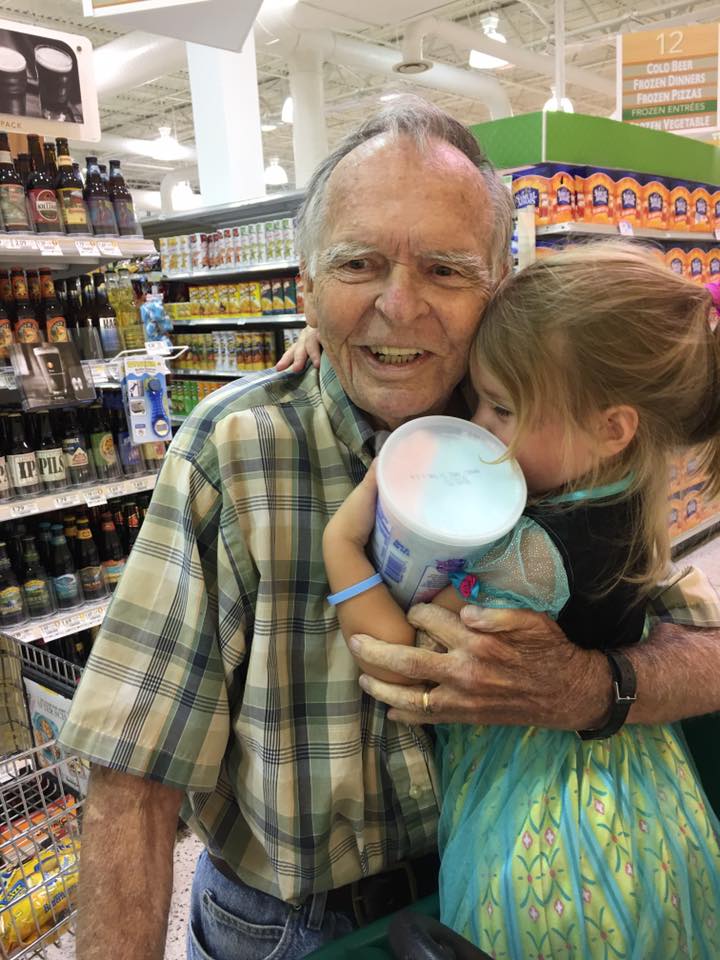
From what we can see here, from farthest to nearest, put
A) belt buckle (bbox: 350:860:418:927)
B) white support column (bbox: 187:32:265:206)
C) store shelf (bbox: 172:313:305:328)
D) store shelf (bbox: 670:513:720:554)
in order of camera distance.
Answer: white support column (bbox: 187:32:265:206) < store shelf (bbox: 172:313:305:328) < store shelf (bbox: 670:513:720:554) < belt buckle (bbox: 350:860:418:927)

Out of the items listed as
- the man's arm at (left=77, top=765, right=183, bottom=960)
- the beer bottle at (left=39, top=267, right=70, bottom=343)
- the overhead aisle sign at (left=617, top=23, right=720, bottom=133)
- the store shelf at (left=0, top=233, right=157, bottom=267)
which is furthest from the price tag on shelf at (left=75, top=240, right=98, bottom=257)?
the overhead aisle sign at (left=617, top=23, right=720, bottom=133)

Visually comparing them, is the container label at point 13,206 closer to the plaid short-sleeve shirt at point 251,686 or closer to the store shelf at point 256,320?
the plaid short-sleeve shirt at point 251,686

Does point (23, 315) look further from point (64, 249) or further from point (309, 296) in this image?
point (309, 296)

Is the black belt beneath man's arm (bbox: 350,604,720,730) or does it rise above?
beneath

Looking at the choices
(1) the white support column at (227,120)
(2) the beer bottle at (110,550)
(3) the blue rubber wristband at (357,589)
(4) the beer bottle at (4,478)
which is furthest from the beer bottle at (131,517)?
(1) the white support column at (227,120)

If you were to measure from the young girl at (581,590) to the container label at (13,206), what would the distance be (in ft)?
8.18

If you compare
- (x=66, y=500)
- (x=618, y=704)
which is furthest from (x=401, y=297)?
(x=66, y=500)

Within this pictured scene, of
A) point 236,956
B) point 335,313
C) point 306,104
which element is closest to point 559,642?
point 335,313

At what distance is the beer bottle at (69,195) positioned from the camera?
2984mm

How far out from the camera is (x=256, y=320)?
17.9 feet

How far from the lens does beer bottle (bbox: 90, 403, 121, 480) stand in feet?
10.4

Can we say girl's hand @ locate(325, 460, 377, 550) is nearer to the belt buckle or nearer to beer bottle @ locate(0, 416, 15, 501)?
the belt buckle

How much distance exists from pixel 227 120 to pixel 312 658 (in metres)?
6.24

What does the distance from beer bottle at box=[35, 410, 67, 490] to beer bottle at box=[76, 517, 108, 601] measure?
0.76 ft
